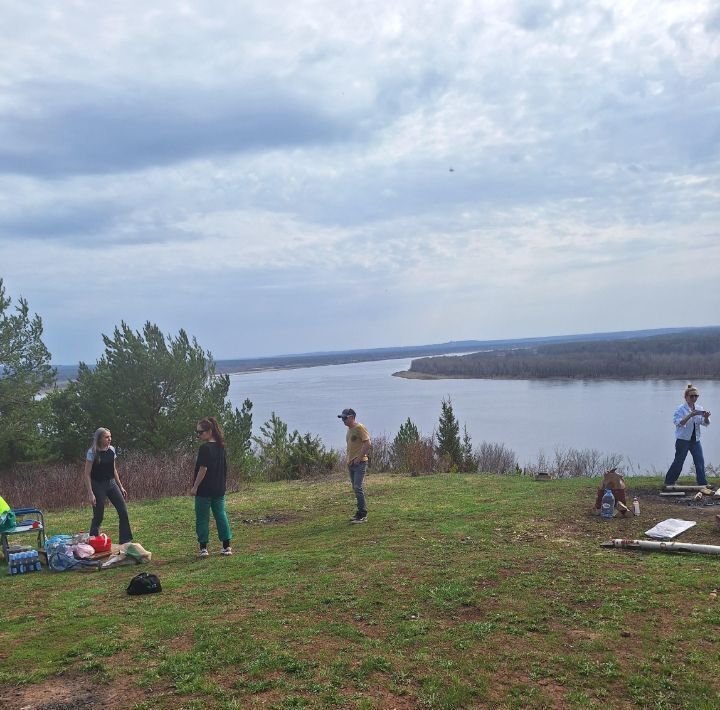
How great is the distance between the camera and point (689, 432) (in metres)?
10.4

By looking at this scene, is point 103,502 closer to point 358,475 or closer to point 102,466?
point 102,466

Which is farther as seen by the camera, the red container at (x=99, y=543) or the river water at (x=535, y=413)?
the river water at (x=535, y=413)

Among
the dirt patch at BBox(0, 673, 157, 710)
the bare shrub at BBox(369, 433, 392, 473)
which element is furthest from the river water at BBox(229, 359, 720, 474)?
the dirt patch at BBox(0, 673, 157, 710)

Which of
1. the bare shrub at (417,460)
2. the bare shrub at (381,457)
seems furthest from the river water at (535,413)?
the bare shrub at (417,460)

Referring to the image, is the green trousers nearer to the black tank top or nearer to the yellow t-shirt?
the black tank top

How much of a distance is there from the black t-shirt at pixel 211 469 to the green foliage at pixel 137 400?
13.6m

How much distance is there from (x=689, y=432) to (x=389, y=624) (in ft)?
24.2

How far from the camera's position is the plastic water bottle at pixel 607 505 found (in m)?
8.76

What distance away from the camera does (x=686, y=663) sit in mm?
4180

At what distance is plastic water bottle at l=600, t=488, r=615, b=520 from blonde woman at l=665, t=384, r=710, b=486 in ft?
7.32

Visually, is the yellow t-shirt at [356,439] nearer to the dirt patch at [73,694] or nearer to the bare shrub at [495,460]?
the dirt patch at [73,694]

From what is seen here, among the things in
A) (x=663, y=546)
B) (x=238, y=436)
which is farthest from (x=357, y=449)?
(x=238, y=436)

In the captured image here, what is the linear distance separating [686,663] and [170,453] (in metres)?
18.3

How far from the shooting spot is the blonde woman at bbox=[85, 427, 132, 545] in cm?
806
